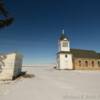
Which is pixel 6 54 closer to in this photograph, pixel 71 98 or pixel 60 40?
pixel 71 98

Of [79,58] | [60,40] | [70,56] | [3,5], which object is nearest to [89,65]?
[79,58]

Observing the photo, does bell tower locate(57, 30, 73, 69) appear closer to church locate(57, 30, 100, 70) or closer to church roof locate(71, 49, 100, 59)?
church locate(57, 30, 100, 70)

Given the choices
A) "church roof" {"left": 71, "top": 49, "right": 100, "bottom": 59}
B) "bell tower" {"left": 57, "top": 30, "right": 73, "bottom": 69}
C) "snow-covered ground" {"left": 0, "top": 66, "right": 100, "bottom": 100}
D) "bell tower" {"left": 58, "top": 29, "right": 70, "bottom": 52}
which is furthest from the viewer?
"church roof" {"left": 71, "top": 49, "right": 100, "bottom": 59}

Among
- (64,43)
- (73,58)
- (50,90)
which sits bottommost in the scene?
(50,90)

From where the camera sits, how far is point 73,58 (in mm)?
46125

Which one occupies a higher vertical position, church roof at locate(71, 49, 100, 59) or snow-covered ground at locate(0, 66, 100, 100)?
church roof at locate(71, 49, 100, 59)

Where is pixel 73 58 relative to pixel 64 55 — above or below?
below

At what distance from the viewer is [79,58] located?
153 ft

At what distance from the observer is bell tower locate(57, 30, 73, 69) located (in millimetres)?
44812

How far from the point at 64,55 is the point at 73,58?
3.05 meters

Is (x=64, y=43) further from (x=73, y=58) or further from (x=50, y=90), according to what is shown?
(x=50, y=90)

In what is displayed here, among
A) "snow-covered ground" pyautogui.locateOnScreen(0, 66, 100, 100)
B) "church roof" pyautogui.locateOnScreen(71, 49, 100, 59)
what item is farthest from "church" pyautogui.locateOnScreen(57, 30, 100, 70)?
"snow-covered ground" pyautogui.locateOnScreen(0, 66, 100, 100)

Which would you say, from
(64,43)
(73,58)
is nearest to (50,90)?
(73,58)

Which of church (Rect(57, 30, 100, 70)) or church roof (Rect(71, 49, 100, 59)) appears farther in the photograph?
church roof (Rect(71, 49, 100, 59))
